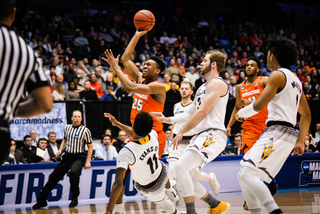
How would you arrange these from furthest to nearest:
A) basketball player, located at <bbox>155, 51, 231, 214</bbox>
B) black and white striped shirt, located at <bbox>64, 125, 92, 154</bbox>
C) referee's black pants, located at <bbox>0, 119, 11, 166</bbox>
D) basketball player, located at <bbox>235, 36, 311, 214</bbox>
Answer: black and white striped shirt, located at <bbox>64, 125, 92, 154</bbox> → basketball player, located at <bbox>155, 51, 231, 214</bbox> → basketball player, located at <bbox>235, 36, 311, 214</bbox> → referee's black pants, located at <bbox>0, 119, 11, 166</bbox>

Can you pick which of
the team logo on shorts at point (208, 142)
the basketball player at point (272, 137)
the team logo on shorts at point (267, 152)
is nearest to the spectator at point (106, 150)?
the team logo on shorts at point (208, 142)

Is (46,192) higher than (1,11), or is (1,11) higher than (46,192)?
(1,11)

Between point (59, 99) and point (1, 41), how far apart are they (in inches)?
342

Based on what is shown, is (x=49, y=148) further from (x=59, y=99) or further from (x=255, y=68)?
(x=255, y=68)

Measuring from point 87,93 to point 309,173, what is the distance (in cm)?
703

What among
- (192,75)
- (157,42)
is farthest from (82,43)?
(192,75)

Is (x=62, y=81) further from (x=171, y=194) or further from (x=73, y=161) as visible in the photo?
(x=171, y=194)

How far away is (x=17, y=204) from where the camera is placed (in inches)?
311

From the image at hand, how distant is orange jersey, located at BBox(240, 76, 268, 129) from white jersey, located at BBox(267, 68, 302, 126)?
2.64 meters

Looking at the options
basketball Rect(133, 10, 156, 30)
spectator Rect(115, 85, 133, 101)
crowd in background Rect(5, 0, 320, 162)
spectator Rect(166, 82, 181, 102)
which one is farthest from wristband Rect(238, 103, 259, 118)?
spectator Rect(166, 82, 181, 102)

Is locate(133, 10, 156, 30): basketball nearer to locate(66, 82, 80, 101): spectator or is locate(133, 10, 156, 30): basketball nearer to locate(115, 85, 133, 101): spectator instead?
locate(66, 82, 80, 101): spectator

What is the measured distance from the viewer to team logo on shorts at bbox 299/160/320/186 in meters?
10.1

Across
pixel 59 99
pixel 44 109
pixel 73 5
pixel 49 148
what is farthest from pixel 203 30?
pixel 44 109

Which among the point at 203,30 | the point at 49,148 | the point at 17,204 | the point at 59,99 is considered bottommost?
the point at 17,204
